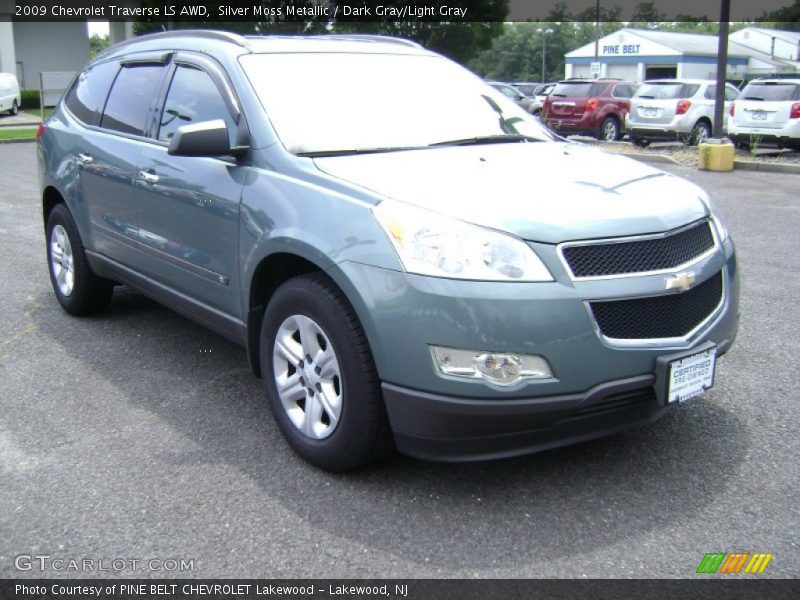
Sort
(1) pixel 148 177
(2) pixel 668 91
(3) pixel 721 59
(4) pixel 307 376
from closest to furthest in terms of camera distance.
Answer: (4) pixel 307 376 < (1) pixel 148 177 < (3) pixel 721 59 < (2) pixel 668 91

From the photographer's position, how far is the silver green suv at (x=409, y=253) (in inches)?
122

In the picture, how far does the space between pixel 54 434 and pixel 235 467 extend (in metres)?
0.98

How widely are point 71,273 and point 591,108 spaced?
17337 mm

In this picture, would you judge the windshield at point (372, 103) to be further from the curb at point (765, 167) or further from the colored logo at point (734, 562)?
the curb at point (765, 167)

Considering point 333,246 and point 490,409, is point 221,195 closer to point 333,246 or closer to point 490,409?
point 333,246

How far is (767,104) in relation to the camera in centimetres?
1655

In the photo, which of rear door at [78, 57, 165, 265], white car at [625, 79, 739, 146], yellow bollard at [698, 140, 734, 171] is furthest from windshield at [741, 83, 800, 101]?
rear door at [78, 57, 165, 265]

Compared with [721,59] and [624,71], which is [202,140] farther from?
[624,71]

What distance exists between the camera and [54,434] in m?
4.05

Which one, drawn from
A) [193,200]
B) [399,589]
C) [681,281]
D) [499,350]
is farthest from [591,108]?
[399,589]

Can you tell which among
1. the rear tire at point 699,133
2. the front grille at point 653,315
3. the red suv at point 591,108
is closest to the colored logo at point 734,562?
the front grille at point 653,315

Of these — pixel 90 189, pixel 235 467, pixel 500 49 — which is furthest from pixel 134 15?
pixel 500 49

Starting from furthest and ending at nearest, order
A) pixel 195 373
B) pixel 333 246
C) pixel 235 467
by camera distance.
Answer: pixel 195 373 < pixel 235 467 < pixel 333 246

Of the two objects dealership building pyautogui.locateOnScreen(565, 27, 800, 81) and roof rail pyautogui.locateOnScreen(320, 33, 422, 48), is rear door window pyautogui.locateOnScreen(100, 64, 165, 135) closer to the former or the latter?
roof rail pyautogui.locateOnScreen(320, 33, 422, 48)
